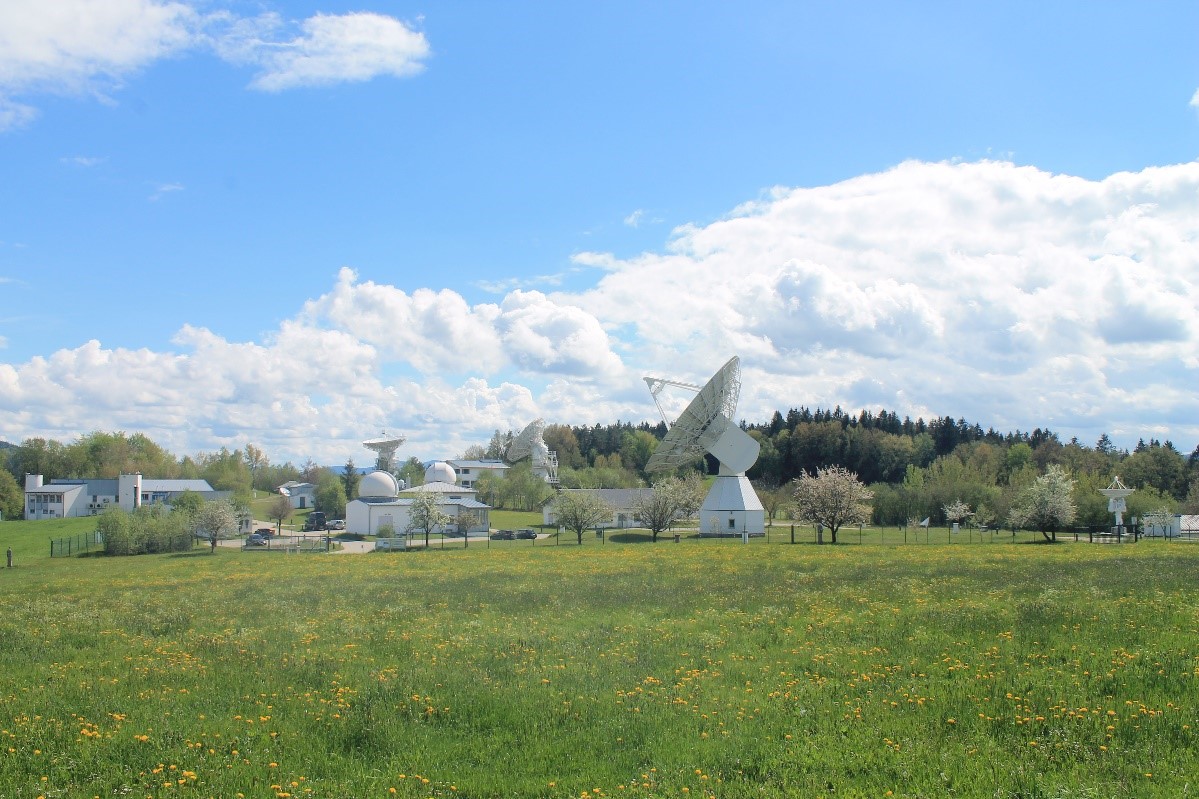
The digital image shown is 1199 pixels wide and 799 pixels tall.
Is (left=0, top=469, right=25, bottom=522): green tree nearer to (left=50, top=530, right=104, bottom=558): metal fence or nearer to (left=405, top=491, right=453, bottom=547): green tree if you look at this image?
(left=50, top=530, right=104, bottom=558): metal fence

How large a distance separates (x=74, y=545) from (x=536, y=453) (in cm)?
7433

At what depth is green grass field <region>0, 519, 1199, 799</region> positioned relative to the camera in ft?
28.6

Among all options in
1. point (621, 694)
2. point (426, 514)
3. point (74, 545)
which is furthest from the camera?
point (426, 514)

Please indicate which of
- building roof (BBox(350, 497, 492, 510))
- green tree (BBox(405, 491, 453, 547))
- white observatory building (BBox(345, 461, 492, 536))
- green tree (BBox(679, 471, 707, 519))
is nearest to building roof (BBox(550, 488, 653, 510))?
green tree (BBox(679, 471, 707, 519))

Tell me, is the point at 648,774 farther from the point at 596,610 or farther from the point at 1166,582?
the point at 1166,582

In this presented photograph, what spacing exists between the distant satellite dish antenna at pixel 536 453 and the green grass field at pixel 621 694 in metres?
106

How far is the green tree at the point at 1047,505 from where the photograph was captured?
207 ft

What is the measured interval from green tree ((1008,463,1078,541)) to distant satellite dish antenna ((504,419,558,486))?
70.5 metres

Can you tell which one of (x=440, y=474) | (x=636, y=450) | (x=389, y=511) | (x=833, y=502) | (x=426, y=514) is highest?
(x=636, y=450)

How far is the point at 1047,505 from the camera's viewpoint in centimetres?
6350

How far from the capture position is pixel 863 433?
460 feet

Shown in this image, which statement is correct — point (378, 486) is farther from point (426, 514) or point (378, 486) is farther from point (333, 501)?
point (426, 514)

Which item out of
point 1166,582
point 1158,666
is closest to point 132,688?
point 1158,666

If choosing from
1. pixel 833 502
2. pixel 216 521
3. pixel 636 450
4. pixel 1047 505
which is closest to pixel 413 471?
pixel 636 450
